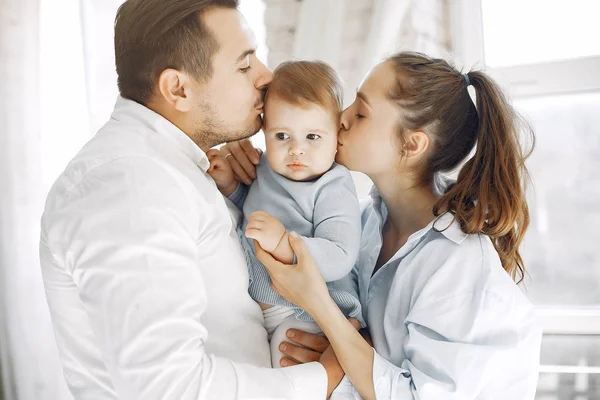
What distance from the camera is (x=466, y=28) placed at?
2400mm

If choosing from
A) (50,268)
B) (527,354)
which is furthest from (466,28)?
(50,268)

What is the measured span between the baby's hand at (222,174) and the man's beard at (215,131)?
0.27ft

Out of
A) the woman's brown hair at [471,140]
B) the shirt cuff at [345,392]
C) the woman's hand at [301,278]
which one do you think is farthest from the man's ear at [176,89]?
the shirt cuff at [345,392]

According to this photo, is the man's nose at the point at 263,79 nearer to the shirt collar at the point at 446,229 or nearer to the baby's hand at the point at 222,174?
the baby's hand at the point at 222,174

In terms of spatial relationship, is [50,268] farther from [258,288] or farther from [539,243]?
[539,243]

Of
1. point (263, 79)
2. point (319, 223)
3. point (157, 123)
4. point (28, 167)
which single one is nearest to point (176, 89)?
point (157, 123)

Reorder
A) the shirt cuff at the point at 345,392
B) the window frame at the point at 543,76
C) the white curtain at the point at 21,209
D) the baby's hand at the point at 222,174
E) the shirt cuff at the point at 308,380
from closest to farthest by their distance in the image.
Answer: the shirt cuff at the point at 308,380 < the shirt cuff at the point at 345,392 < the baby's hand at the point at 222,174 < the window frame at the point at 543,76 < the white curtain at the point at 21,209

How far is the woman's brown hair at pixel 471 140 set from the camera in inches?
61.7

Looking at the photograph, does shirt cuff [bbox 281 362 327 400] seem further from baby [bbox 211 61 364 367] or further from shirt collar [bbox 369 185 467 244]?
shirt collar [bbox 369 185 467 244]

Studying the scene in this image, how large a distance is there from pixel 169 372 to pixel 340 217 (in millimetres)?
586

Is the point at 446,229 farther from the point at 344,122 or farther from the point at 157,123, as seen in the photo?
the point at 157,123

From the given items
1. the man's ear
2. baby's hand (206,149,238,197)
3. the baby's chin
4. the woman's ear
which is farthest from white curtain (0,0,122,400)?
the woman's ear

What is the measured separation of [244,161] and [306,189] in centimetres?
23

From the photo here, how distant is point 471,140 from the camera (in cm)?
173
